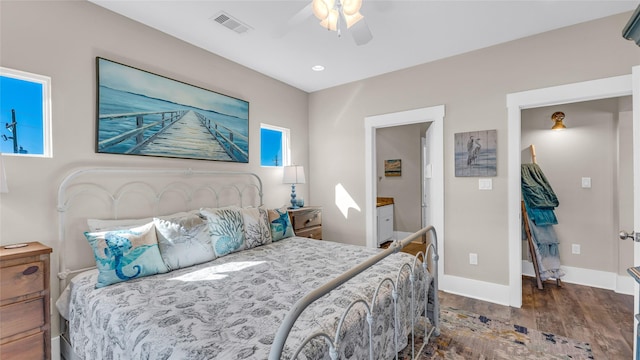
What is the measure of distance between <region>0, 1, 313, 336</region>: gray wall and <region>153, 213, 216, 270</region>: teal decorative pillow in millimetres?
708

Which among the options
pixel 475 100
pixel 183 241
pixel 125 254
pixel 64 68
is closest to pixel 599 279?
pixel 475 100

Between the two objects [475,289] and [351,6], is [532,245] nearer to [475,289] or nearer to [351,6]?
[475,289]

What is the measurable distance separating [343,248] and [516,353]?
1488mm

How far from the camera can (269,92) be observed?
3770 mm

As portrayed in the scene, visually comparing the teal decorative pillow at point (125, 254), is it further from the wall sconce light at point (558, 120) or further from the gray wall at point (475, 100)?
the wall sconce light at point (558, 120)

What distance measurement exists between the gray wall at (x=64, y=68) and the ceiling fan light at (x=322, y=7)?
174cm

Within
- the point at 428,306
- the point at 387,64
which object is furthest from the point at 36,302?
the point at 387,64

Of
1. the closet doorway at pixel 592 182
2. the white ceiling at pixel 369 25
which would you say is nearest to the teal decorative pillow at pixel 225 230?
the white ceiling at pixel 369 25

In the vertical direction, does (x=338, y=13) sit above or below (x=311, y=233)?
above

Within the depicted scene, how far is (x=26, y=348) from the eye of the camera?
5.40 ft

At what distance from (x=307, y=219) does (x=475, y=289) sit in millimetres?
2066

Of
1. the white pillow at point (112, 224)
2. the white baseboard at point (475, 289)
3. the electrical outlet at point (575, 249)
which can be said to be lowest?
the white baseboard at point (475, 289)

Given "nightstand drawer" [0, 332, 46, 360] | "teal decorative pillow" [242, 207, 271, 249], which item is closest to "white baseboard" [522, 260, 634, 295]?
"teal decorative pillow" [242, 207, 271, 249]

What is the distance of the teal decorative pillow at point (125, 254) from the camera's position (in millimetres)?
1749
